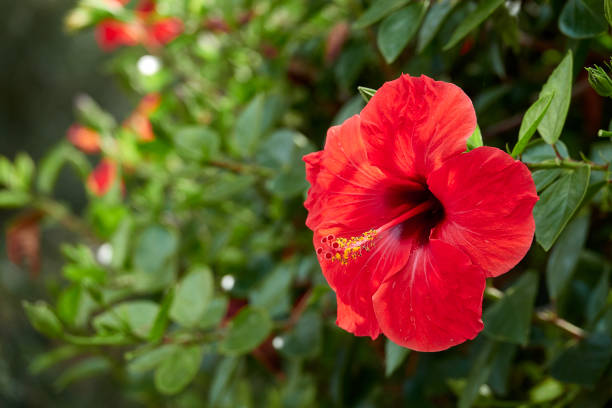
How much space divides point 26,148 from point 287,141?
1732 mm

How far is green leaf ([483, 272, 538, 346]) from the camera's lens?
1.93 ft

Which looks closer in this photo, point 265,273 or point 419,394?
point 419,394

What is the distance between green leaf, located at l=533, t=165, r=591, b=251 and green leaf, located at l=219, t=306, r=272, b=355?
0.38 m

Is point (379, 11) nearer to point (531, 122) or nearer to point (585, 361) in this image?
point (531, 122)

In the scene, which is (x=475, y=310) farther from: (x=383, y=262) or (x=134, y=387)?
(x=134, y=387)

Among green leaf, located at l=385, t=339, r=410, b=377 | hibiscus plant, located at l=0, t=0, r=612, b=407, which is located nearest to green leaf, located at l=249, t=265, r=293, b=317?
hibiscus plant, located at l=0, t=0, r=612, b=407

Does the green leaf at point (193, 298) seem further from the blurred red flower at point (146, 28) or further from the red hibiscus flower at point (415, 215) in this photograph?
the blurred red flower at point (146, 28)

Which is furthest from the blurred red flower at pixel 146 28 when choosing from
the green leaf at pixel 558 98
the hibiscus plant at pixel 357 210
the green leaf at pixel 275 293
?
the green leaf at pixel 558 98

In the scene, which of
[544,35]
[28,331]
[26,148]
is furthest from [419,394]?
[26,148]

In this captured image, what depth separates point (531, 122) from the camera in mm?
427

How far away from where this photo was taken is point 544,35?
83cm

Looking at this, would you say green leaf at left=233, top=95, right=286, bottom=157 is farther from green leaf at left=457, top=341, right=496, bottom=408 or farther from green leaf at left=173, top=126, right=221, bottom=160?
green leaf at left=457, top=341, right=496, bottom=408

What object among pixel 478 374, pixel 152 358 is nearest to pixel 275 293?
pixel 152 358

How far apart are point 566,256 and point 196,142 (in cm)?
53
